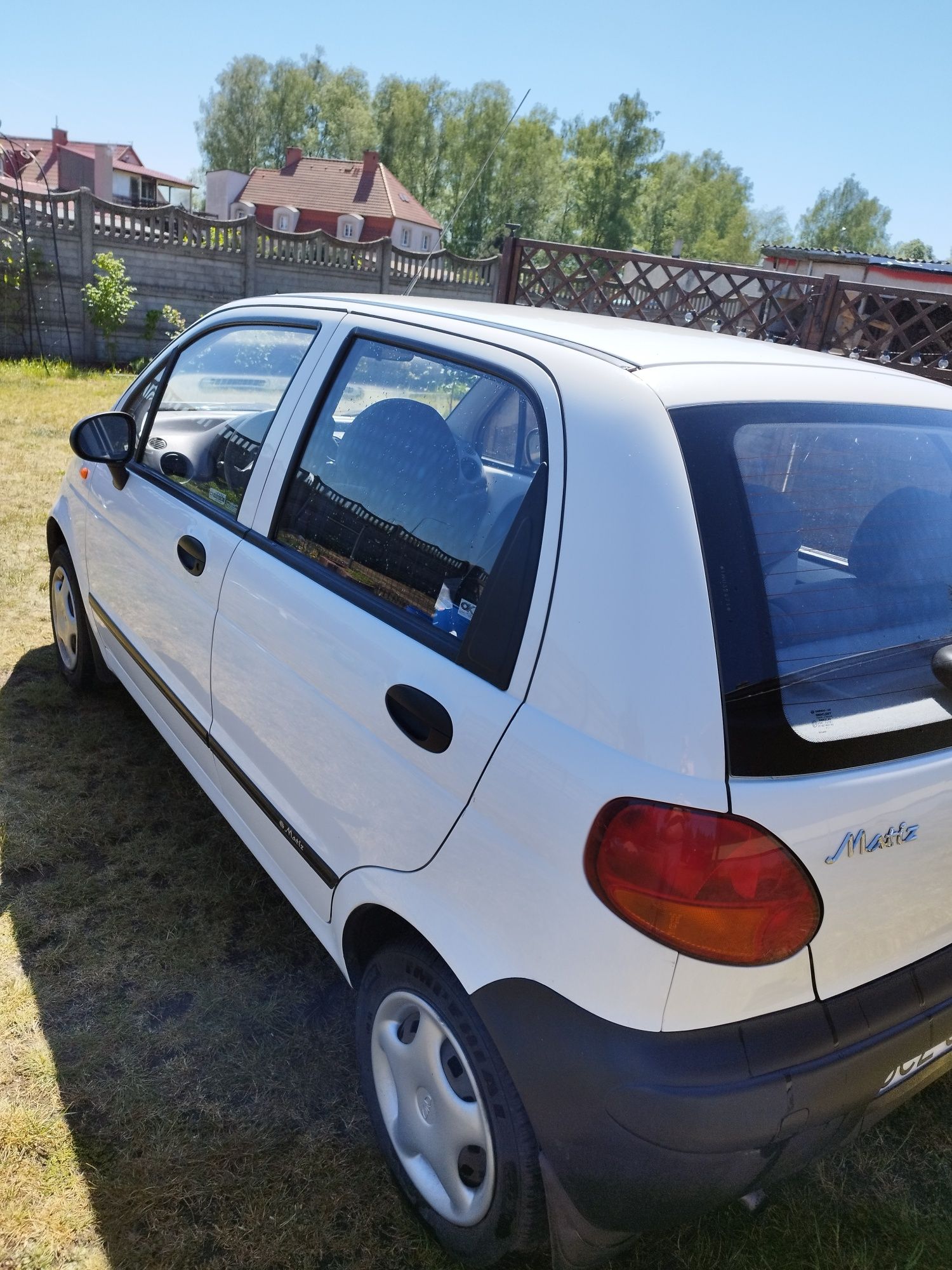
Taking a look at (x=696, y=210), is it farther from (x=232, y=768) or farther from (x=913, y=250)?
(x=232, y=768)

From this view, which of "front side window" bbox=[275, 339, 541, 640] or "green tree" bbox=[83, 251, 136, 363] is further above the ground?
"front side window" bbox=[275, 339, 541, 640]

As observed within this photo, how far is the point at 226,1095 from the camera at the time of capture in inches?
85.0

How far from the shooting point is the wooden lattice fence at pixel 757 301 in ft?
30.5

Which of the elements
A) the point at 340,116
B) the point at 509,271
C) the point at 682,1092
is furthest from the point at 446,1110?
the point at 340,116

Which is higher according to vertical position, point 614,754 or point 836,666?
point 836,666

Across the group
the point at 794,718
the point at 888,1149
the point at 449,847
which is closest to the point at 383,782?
the point at 449,847

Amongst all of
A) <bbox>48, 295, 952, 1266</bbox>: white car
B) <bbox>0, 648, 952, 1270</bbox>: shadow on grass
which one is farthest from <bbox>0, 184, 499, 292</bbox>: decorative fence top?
A: <bbox>48, 295, 952, 1266</bbox>: white car

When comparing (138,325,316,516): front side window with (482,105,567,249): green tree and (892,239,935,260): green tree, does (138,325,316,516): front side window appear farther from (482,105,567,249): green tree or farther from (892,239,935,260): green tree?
(892,239,935,260): green tree

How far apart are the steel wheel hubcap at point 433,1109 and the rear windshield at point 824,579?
0.81 m

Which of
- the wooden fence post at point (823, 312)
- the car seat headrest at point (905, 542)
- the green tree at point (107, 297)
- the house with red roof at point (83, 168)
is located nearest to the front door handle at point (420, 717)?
the car seat headrest at point (905, 542)

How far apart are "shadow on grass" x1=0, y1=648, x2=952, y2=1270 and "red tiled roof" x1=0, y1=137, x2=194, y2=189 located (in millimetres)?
49959

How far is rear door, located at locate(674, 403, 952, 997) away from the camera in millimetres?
1339

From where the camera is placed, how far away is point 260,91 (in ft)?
203

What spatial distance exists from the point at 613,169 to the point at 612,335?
63.4 meters
